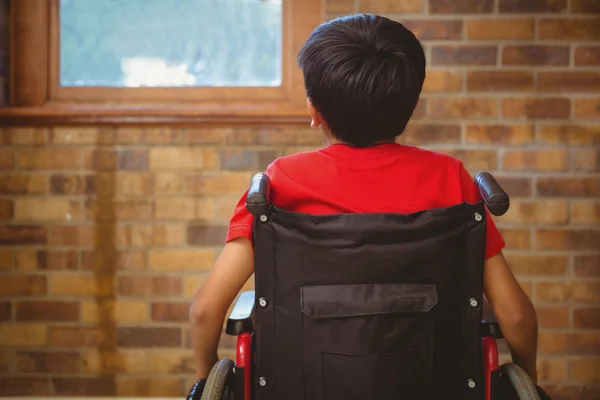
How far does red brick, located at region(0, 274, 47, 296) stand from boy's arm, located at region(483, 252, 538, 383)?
160 cm

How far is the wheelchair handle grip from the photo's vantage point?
990 millimetres

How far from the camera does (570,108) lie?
2076 mm

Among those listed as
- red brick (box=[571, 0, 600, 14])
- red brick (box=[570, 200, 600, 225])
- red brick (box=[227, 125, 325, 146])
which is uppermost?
red brick (box=[571, 0, 600, 14])

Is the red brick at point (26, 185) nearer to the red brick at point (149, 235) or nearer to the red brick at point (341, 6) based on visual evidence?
the red brick at point (149, 235)

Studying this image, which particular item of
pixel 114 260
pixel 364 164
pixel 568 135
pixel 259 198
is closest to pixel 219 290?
pixel 259 198

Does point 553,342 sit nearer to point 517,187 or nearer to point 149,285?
point 517,187

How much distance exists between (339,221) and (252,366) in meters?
0.31

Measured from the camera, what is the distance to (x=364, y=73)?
3.51 ft

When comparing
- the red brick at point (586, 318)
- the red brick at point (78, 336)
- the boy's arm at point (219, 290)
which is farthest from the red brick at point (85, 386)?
the red brick at point (586, 318)

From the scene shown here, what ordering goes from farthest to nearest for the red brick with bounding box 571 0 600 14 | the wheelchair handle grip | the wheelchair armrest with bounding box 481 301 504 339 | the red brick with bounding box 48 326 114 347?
the red brick with bounding box 48 326 114 347 < the red brick with bounding box 571 0 600 14 < the wheelchair armrest with bounding box 481 301 504 339 < the wheelchair handle grip

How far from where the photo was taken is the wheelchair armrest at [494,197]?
99 cm

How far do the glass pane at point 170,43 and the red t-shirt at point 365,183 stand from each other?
1.14 meters

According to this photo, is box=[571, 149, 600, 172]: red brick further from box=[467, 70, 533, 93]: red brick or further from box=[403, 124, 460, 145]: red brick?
box=[403, 124, 460, 145]: red brick

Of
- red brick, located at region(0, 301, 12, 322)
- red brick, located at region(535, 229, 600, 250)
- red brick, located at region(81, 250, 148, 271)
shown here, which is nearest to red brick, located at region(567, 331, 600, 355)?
red brick, located at region(535, 229, 600, 250)
